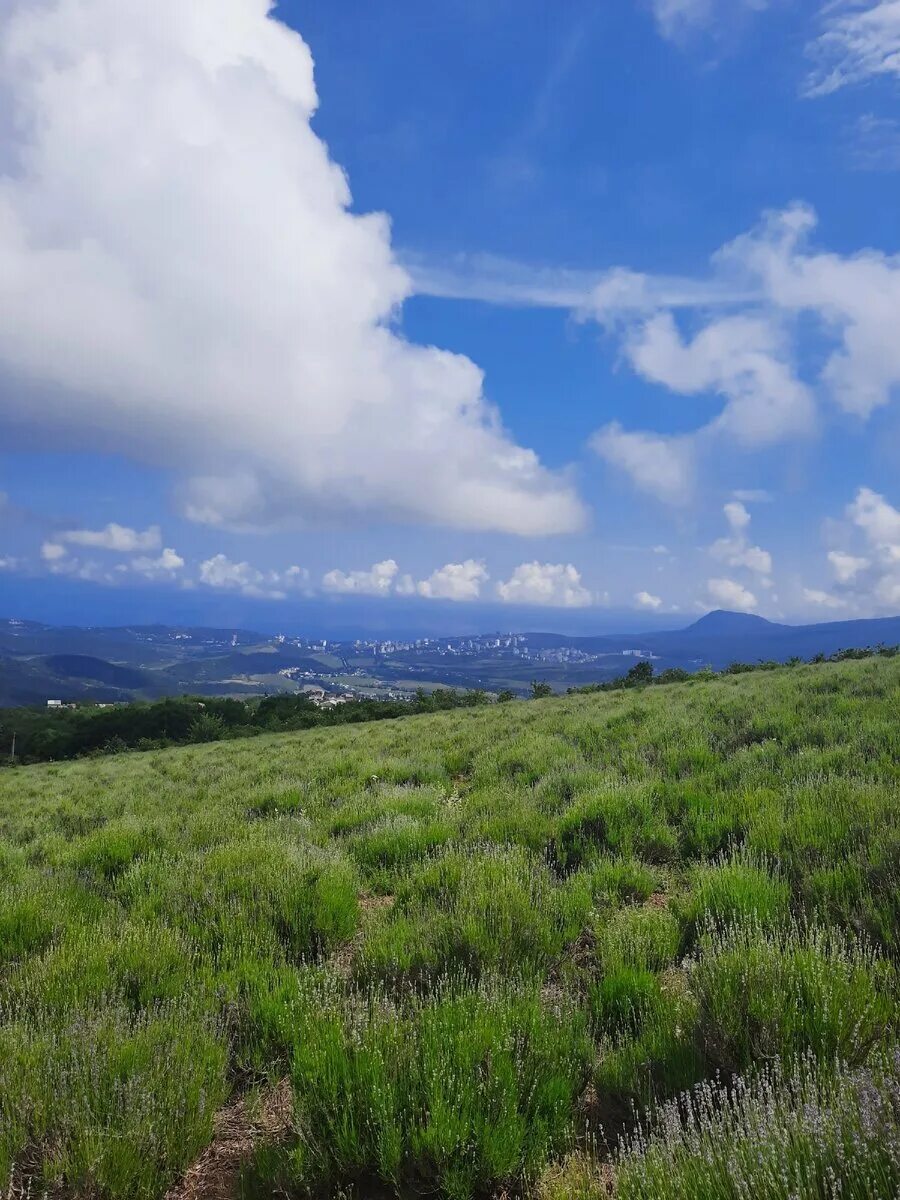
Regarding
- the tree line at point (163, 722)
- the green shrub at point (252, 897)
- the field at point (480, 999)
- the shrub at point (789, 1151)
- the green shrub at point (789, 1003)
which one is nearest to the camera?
the shrub at point (789, 1151)

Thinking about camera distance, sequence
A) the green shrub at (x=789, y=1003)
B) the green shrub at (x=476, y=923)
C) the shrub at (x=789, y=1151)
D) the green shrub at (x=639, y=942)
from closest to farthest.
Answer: the shrub at (x=789, y=1151), the green shrub at (x=789, y=1003), the green shrub at (x=639, y=942), the green shrub at (x=476, y=923)

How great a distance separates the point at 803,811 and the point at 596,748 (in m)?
6.55

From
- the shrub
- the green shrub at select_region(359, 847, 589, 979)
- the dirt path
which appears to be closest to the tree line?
the green shrub at select_region(359, 847, 589, 979)

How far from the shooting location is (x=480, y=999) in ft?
12.1

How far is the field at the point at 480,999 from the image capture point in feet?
9.07

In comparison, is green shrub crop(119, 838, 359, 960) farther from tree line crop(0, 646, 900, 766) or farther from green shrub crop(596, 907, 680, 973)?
tree line crop(0, 646, 900, 766)

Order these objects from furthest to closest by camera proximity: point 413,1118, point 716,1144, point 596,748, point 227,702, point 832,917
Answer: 1. point 227,702
2. point 596,748
3. point 832,917
4. point 413,1118
5. point 716,1144

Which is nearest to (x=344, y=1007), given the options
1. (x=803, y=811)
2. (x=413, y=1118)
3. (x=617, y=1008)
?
(x=413, y=1118)

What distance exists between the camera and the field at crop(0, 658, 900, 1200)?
2.77 meters

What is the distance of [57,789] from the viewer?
798 inches

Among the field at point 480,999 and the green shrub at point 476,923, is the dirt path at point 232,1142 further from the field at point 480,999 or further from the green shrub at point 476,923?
the green shrub at point 476,923

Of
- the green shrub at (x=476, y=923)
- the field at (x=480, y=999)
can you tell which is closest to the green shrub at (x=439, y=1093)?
the field at (x=480, y=999)

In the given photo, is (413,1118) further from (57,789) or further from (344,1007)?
(57,789)

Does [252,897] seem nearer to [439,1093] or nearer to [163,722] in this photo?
[439,1093]
